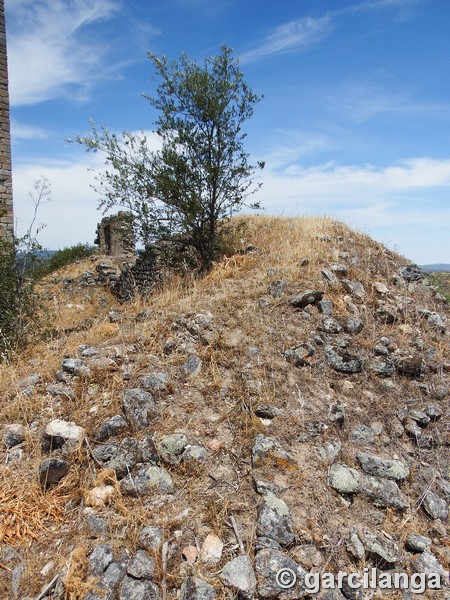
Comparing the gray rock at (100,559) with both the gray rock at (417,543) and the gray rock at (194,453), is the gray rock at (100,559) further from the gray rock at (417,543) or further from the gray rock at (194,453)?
the gray rock at (417,543)

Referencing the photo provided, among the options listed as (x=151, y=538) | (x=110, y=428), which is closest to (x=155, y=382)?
(x=110, y=428)

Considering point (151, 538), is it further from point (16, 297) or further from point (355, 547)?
point (16, 297)

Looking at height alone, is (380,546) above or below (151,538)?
below

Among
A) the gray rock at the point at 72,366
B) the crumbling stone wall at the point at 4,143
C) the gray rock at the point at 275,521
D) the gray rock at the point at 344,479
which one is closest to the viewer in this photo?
the gray rock at the point at 275,521

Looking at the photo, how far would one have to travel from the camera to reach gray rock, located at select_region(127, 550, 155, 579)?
121 inches

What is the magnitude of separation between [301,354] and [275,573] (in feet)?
8.75

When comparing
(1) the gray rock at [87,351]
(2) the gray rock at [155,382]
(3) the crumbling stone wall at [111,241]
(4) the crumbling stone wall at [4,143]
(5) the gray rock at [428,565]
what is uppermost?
(4) the crumbling stone wall at [4,143]

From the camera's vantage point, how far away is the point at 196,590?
295 centimetres

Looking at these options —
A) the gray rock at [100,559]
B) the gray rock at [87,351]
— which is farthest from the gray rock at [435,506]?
the gray rock at [87,351]

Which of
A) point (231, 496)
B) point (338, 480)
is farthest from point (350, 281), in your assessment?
point (231, 496)

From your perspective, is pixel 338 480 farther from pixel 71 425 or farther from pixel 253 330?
pixel 71 425

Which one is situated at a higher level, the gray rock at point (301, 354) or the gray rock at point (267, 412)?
the gray rock at point (301, 354)

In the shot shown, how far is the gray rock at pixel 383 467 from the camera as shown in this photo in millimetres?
4145

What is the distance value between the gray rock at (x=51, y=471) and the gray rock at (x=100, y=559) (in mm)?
878
